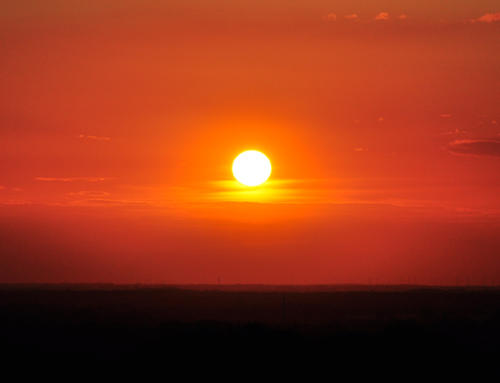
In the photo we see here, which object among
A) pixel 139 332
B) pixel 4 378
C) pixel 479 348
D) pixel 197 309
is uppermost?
pixel 197 309

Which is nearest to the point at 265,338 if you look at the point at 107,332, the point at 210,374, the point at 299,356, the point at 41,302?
the point at 299,356

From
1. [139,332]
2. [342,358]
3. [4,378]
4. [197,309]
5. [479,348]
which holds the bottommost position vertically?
[4,378]

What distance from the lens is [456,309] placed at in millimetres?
74312

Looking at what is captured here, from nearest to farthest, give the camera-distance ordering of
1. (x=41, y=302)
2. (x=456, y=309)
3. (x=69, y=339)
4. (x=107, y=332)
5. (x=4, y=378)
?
(x=4, y=378)
(x=69, y=339)
(x=107, y=332)
(x=456, y=309)
(x=41, y=302)

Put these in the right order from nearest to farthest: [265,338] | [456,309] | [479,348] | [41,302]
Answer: [265,338], [479,348], [456,309], [41,302]

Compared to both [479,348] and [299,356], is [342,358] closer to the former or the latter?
[299,356]

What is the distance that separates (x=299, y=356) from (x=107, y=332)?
63.7 feet

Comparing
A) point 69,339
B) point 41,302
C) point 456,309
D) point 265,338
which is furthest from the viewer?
point 41,302

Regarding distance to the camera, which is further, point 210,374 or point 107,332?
point 107,332

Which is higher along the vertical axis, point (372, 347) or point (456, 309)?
point (456, 309)

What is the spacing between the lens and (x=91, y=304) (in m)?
77.9

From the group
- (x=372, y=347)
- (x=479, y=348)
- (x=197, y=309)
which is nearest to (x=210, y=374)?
(x=372, y=347)

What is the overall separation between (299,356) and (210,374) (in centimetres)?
470

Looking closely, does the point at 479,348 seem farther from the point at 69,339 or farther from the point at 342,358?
the point at 69,339
